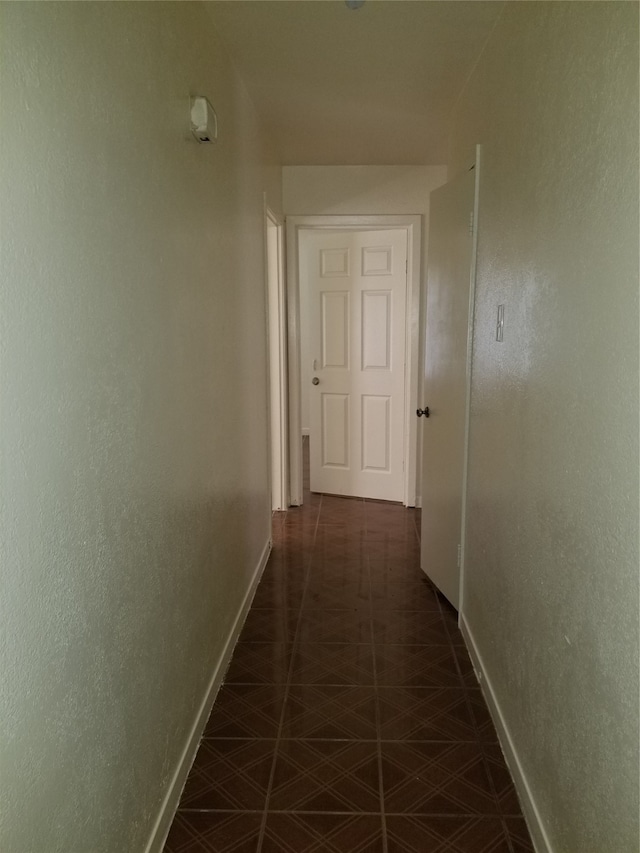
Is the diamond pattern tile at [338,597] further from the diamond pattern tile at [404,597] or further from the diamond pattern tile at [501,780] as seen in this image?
the diamond pattern tile at [501,780]

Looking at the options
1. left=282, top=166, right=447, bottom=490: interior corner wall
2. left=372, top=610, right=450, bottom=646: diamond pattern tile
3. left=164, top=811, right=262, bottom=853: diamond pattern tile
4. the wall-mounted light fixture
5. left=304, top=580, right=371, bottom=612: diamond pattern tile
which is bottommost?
left=164, top=811, right=262, bottom=853: diamond pattern tile

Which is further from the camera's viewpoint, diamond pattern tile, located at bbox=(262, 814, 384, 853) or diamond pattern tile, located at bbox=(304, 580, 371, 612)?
diamond pattern tile, located at bbox=(304, 580, 371, 612)

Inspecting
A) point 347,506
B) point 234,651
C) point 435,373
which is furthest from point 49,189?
point 347,506

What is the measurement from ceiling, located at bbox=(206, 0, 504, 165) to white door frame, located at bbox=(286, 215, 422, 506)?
68cm

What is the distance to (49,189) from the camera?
1023 mm

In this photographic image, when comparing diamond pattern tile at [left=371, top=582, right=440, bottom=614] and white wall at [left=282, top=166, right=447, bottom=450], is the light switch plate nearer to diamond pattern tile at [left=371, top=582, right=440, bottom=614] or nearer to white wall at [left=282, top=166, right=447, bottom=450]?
diamond pattern tile at [left=371, top=582, right=440, bottom=614]

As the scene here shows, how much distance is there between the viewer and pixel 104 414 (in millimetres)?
1270

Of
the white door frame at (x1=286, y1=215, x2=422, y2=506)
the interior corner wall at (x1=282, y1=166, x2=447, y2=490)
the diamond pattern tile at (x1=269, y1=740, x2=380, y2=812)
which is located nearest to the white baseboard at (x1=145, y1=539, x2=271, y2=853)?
the diamond pattern tile at (x1=269, y1=740, x2=380, y2=812)

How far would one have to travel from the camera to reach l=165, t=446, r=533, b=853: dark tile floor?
1.72 m

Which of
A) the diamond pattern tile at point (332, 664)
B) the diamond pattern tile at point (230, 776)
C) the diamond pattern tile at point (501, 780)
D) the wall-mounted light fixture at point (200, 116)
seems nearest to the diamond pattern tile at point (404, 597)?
the diamond pattern tile at point (332, 664)

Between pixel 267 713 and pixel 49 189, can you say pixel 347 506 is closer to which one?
pixel 267 713

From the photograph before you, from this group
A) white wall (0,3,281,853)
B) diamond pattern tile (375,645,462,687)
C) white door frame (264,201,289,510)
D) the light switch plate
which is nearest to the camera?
white wall (0,3,281,853)

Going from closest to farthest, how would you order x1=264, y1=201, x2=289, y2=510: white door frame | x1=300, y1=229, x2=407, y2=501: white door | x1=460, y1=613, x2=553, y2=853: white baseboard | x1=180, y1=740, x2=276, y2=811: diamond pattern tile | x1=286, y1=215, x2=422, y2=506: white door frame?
1. x1=460, y1=613, x2=553, y2=853: white baseboard
2. x1=180, y1=740, x2=276, y2=811: diamond pattern tile
3. x1=264, y1=201, x2=289, y2=510: white door frame
4. x1=286, y1=215, x2=422, y2=506: white door frame
5. x1=300, y1=229, x2=407, y2=501: white door

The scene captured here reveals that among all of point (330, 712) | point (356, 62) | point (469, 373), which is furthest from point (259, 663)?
point (356, 62)
